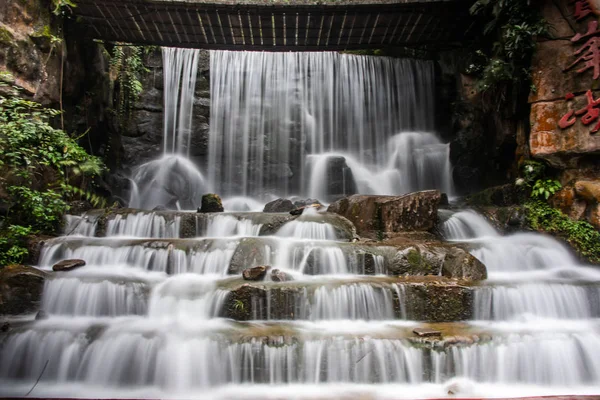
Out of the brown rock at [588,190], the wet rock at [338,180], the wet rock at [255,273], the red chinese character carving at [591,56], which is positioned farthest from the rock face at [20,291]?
the red chinese character carving at [591,56]

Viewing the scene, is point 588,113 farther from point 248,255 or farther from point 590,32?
point 248,255

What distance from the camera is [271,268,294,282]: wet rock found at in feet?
19.4

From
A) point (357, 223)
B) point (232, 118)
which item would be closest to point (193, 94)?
point (232, 118)

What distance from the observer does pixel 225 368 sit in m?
4.45

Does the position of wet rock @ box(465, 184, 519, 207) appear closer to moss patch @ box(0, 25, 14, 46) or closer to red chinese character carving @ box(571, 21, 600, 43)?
red chinese character carving @ box(571, 21, 600, 43)

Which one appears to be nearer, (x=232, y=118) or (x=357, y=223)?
(x=357, y=223)

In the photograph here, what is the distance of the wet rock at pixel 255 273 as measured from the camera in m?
5.89

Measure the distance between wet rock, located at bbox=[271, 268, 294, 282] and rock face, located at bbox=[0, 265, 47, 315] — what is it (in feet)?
10.7

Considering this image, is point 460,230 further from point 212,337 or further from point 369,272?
point 212,337

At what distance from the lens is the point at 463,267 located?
19.6 ft

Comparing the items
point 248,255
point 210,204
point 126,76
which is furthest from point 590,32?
point 126,76

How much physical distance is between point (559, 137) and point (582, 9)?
8.68 feet

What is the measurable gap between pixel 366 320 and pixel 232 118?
37.3ft

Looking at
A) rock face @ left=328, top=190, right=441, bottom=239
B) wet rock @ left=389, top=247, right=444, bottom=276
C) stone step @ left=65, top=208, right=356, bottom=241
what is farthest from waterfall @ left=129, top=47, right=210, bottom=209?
wet rock @ left=389, top=247, right=444, bottom=276
